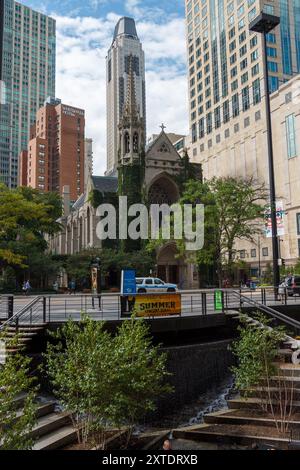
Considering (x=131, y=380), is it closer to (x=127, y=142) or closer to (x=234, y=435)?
(x=234, y=435)

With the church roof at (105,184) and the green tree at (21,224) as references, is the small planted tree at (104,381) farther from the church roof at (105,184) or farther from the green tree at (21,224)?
the church roof at (105,184)

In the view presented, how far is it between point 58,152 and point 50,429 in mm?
137491

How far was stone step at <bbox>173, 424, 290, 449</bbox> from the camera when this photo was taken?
33.1 feet

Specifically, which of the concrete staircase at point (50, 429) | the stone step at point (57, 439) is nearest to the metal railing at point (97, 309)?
the concrete staircase at point (50, 429)

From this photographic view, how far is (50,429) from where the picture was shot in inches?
404

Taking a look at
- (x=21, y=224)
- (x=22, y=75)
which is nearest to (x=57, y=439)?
(x=21, y=224)

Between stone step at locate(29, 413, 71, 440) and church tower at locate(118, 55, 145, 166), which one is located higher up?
church tower at locate(118, 55, 145, 166)

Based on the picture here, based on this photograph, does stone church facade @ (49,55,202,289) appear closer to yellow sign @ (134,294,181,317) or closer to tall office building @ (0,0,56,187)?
yellow sign @ (134,294,181,317)

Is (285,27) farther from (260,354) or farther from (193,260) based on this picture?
(260,354)

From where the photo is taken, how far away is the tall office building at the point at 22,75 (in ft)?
523

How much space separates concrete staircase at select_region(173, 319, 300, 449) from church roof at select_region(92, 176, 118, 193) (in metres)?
53.3

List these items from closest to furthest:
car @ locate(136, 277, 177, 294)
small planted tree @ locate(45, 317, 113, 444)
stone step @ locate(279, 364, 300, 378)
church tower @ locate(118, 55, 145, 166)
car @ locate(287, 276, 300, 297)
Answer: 1. small planted tree @ locate(45, 317, 113, 444)
2. stone step @ locate(279, 364, 300, 378)
3. car @ locate(287, 276, 300, 297)
4. car @ locate(136, 277, 177, 294)
5. church tower @ locate(118, 55, 145, 166)

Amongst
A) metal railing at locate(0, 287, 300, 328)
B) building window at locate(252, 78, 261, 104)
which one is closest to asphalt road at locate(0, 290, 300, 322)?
metal railing at locate(0, 287, 300, 328)

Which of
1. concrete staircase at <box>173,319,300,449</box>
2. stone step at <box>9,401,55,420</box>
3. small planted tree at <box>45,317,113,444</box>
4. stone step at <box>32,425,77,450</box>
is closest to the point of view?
small planted tree at <box>45,317,113,444</box>
